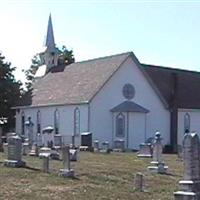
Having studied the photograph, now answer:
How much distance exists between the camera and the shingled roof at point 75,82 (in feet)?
176

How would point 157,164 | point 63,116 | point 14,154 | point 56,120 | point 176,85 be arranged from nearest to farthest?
1. point 14,154
2. point 157,164
3. point 63,116
4. point 56,120
5. point 176,85

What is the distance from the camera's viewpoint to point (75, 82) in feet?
187

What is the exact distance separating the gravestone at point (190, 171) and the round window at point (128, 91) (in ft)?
129

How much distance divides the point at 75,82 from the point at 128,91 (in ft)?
17.2

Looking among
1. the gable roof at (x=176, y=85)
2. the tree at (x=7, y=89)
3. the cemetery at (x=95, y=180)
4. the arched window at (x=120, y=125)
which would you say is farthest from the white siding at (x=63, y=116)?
the cemetery at (x=95, y=180)

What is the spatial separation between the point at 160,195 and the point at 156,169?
694cm

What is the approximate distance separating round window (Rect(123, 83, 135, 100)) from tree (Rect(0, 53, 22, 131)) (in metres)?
11.5

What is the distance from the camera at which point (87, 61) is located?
61.2 meters

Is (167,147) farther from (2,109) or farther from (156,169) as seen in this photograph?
(156,169)

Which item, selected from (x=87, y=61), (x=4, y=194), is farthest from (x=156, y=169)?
(x=87, y=61)

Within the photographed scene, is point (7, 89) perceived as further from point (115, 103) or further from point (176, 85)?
point (176, 85)

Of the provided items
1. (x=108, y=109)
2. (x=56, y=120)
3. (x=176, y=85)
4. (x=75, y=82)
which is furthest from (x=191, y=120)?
(x=56, y=120)

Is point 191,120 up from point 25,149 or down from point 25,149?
up

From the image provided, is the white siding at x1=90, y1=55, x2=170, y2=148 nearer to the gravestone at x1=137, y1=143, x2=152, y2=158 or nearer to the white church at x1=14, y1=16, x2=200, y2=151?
the white church at x1=14, y1=16, x2=200, y2=151
